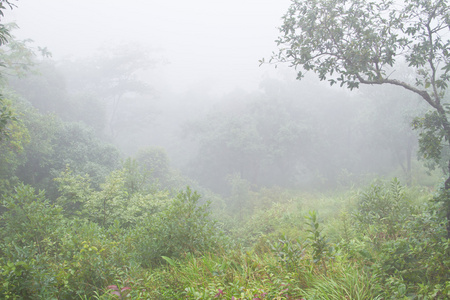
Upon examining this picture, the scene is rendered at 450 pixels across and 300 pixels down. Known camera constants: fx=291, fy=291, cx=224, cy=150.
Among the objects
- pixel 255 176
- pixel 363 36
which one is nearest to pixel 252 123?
pixel 255 176

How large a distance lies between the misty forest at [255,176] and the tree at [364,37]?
0.03m

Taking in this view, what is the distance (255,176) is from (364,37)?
21123 mm

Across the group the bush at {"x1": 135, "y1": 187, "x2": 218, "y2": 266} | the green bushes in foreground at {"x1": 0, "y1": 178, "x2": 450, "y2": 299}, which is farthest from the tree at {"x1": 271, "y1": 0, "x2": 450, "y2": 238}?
the bush at {"x1": 135, "y1": 187, "x2": 218, "y2": 266}

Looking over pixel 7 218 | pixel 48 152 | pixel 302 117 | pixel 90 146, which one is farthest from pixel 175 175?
pixel 7 218

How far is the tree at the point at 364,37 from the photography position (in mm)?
4008

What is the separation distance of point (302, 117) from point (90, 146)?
17707 millimetres

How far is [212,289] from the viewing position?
2.68 metres

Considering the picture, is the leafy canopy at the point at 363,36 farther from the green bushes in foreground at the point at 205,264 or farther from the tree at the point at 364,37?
the green bushes in foreground at the point at 205,264

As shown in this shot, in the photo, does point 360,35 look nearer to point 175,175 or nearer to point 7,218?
point 7,218

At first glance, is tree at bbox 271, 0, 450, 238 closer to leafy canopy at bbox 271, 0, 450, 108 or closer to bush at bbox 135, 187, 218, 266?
leafy canopy at bbox 271, 0, 450, 108

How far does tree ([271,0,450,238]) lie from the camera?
4.01 metres

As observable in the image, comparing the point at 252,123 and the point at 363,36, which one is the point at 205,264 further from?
the point at 252,123

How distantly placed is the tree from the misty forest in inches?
1.1

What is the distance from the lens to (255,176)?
2483cm
